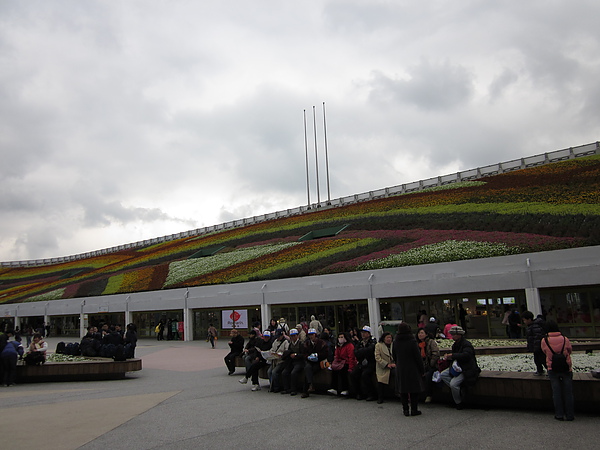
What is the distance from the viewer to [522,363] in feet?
36.5

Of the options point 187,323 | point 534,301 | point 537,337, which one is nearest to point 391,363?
point 537,337

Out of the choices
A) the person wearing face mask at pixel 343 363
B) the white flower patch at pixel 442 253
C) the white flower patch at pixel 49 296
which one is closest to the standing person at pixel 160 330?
the white flower patch at pixel 442 253

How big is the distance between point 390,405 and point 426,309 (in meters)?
15.8

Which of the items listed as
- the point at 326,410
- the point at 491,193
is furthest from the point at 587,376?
the point at 491,193

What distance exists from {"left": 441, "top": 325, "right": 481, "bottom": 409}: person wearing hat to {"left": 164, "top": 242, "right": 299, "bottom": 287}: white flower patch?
97.8 feet

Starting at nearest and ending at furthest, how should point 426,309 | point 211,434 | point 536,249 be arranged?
point 211,434
point 536,249
point 426,309

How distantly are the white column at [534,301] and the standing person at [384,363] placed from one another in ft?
44.5

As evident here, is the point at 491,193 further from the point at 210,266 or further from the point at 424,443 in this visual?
the point at 424,443

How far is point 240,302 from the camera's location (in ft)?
104

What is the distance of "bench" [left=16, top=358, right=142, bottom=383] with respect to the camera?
15.3m

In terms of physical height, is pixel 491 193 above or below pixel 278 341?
above

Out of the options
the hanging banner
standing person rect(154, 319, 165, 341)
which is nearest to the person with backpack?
the hanging banner

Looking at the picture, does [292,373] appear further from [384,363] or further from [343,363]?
[384,363]

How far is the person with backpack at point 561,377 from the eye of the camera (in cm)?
784
